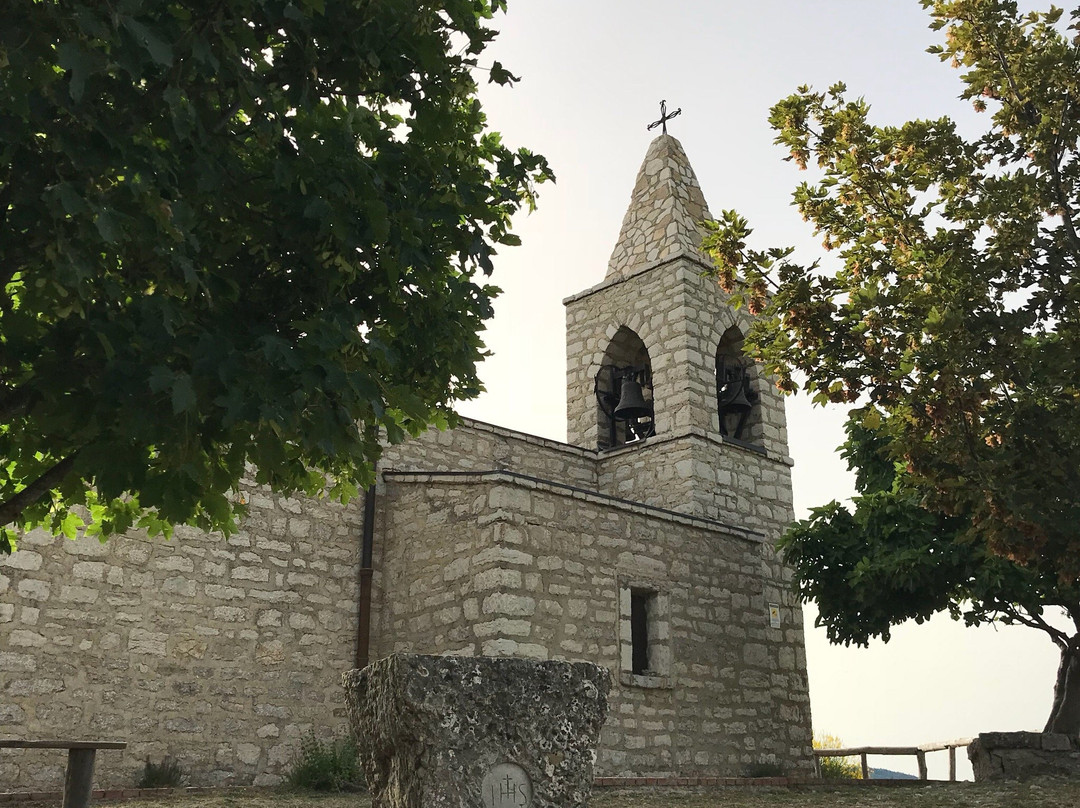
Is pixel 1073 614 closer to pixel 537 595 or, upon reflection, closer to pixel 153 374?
pixel 537 595

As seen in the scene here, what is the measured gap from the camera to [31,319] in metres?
4.46

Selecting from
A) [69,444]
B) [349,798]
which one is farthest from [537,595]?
[69,444]

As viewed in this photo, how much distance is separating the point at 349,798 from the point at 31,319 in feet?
21.0

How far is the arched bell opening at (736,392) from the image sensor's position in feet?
50.9

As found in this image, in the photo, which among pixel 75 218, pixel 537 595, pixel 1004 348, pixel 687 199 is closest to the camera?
pixel 75 218

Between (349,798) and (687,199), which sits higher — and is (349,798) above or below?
below

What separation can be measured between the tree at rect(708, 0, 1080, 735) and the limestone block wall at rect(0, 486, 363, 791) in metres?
5.52

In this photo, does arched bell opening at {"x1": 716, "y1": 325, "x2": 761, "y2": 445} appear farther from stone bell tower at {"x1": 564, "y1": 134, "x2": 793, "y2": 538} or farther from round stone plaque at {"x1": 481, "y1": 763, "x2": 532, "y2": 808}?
round stone plaque at {"x1": 481, "y1": 763, "x2": 532, "y2": 808}

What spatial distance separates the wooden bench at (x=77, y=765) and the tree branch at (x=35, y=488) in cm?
295

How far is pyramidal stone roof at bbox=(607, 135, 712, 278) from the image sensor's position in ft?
51.7

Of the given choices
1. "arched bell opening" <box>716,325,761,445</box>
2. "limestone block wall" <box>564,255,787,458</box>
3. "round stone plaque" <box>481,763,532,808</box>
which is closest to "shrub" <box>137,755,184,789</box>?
"round stone plaque" <box>481,763,532,808</box>

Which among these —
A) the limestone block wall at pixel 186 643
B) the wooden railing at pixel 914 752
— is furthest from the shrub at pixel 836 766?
the limestone block wall at pixel 186 643

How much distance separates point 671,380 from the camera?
14.8 m

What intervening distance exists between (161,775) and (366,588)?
2.85m
